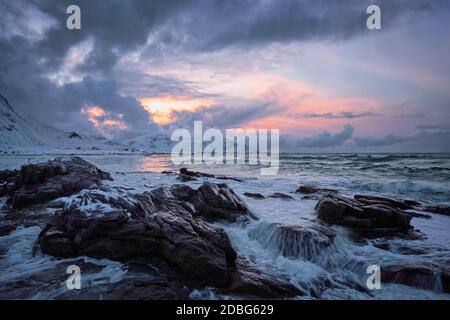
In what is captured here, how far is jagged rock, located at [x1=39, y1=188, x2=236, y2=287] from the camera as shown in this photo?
6.16 meters

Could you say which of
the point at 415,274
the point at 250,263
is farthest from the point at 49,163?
the point at 415,274

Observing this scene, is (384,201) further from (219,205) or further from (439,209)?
(219,205)

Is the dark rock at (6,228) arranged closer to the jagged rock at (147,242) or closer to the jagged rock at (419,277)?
the jagged rock at (147,242)

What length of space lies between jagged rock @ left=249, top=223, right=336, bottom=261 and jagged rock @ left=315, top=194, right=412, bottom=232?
140 cm

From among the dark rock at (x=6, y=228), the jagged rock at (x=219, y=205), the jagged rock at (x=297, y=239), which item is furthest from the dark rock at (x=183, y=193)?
the dark rock at (x=6, y=228)

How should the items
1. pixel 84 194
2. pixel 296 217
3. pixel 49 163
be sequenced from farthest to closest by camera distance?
pixel 49 163 < pixel 296 217 < pixel 84 194

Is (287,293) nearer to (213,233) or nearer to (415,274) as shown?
(213,233)

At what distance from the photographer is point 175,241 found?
6.64 m

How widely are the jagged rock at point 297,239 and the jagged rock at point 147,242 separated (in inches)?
66.2

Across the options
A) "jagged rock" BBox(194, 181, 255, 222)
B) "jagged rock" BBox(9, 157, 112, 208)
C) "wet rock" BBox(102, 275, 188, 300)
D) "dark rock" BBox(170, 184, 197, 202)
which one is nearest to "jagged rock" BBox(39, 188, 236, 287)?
"wet rock" BBox(102, 275, 188, 300)

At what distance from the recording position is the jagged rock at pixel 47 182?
1152 centimetres

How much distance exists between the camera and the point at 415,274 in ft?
20.8
